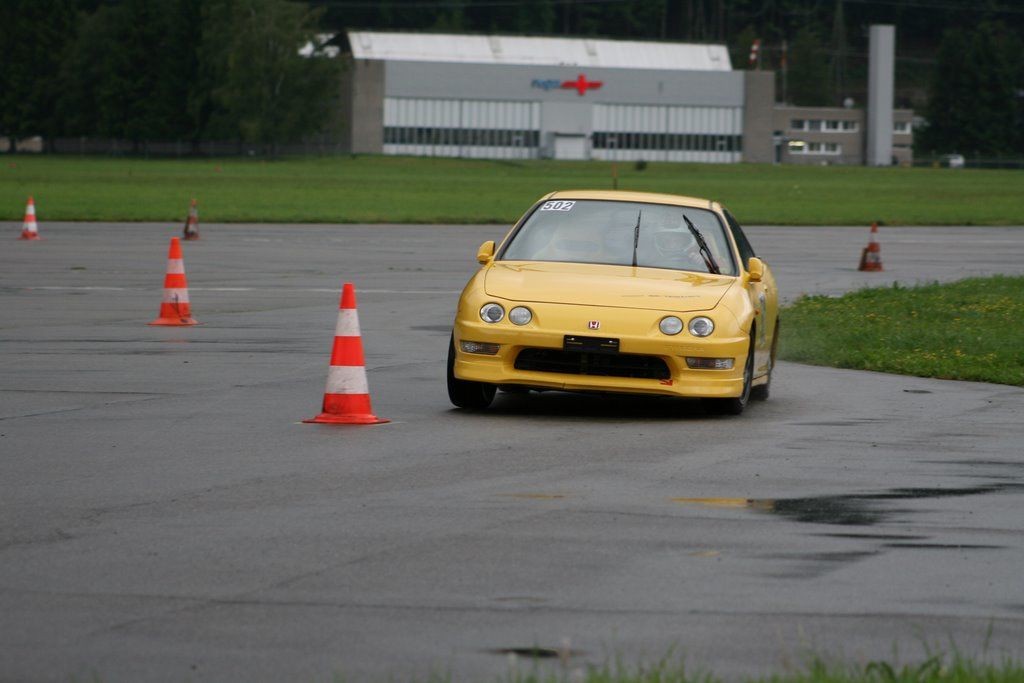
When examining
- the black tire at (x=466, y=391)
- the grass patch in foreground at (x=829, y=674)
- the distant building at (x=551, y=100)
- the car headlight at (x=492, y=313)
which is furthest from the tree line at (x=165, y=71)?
the grass patch in foreground at (x=829, y=674)

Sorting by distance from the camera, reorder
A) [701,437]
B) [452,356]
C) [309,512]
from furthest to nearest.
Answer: [452,356], [701,437], [309,512]

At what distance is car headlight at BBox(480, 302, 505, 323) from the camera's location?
11.3 meters

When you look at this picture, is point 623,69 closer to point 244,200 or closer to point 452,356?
point 244,200

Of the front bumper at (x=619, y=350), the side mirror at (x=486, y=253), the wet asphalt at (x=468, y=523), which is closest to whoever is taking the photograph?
the wet asphalt at (x=468, y=523)

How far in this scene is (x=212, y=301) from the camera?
20.6 metres

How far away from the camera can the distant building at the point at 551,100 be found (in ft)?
452

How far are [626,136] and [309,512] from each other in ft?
449

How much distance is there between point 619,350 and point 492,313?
83cm

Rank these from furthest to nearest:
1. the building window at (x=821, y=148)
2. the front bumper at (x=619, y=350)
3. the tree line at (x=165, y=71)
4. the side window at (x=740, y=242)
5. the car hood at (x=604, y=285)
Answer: the building window at (x=821, y=148) → the tree line at (x=165, y=71) → the side window at (x=740, y=242) → the car hood at (x=604, y=285) → the front bumper at (x=619, y=350)

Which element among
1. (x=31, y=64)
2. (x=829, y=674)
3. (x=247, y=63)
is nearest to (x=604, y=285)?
(x=829, y=674)

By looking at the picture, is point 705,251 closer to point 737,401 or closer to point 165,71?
point 737,401

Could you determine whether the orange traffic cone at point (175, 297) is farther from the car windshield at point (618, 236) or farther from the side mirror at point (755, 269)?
the side mirror at point (755, 269)

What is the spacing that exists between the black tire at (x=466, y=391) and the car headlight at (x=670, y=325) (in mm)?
1165

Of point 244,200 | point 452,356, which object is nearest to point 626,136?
point 244,200
